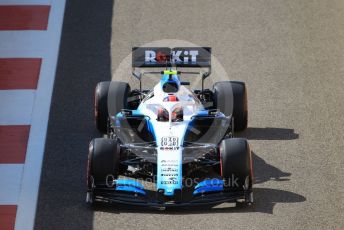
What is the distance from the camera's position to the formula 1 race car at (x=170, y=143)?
37.0ft

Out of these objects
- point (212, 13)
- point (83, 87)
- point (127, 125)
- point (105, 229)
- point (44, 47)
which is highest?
point (212, 13)

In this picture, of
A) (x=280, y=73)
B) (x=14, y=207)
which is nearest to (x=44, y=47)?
(x=280, y=73)

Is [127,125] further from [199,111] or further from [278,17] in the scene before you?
[278,17]

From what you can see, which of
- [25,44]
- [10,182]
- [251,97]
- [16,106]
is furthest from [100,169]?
[25,44]

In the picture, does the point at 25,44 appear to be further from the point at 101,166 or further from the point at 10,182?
the point at 101,166

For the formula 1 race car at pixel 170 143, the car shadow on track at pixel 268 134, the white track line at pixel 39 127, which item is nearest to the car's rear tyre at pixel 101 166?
the formula 1 race car at pixel 170 143

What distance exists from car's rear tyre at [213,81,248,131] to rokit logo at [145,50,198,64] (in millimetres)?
599

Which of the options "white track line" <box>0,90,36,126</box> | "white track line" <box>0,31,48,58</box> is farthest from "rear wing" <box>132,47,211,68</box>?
"white track line" <box>0,31,48,58</box>

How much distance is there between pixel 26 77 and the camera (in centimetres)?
1521

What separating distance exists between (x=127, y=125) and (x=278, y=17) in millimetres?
5583

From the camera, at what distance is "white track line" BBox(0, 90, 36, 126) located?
13977 mm

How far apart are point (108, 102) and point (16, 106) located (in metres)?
1.94

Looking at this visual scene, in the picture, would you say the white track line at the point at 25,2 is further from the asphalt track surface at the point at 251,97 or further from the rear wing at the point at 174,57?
the rear wing at the point at 174,57

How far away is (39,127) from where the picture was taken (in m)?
13.8
